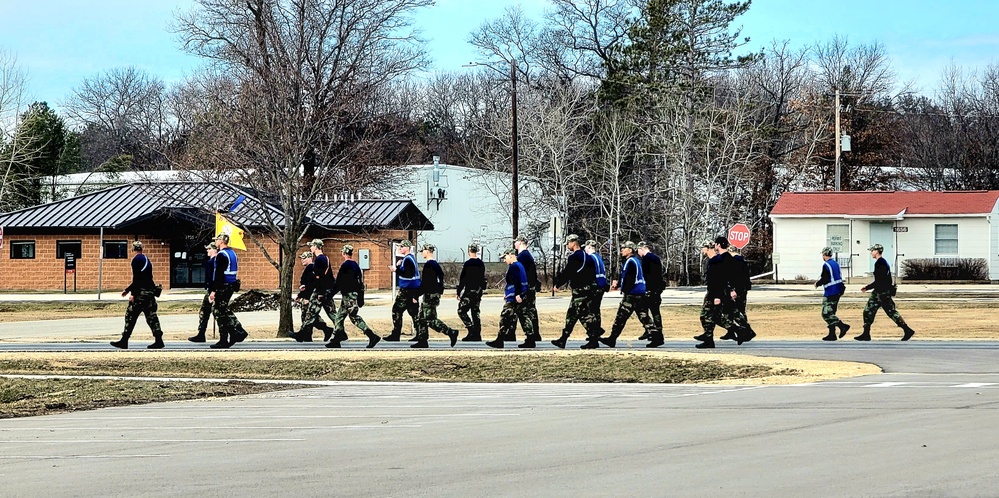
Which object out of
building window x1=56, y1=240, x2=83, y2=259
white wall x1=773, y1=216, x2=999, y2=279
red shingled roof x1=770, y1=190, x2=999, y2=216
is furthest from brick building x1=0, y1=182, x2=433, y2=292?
red shingled roof x1=770, y1=190, x2=999, y2=216

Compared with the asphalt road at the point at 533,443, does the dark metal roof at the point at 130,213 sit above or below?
above

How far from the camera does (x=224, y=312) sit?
2250 cm

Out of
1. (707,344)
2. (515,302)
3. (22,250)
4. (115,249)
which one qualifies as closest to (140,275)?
(515,302)

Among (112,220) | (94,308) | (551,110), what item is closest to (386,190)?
(551,110)

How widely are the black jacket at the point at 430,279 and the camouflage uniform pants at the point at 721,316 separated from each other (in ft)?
14.6

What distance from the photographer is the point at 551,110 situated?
5691 cm

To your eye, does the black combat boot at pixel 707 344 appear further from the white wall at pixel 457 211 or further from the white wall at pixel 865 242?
the white wall at pixel 457 211

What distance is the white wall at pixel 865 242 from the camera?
5197cm

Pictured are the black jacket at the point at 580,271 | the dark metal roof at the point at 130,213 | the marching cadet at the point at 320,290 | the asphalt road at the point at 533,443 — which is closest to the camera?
the asphalt road at the point at 533,443

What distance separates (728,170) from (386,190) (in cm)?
1684

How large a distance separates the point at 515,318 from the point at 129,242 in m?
34.7

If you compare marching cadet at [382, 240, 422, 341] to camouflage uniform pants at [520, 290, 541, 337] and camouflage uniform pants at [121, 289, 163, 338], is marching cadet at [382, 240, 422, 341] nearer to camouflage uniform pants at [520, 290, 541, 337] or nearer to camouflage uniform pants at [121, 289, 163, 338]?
camouflage uniform pants at [520, 290, 541, 337]

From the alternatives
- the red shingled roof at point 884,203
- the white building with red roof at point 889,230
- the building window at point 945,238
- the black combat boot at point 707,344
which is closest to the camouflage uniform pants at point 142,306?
the black combat boot at point 707,344

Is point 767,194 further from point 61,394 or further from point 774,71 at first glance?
point 61,394
